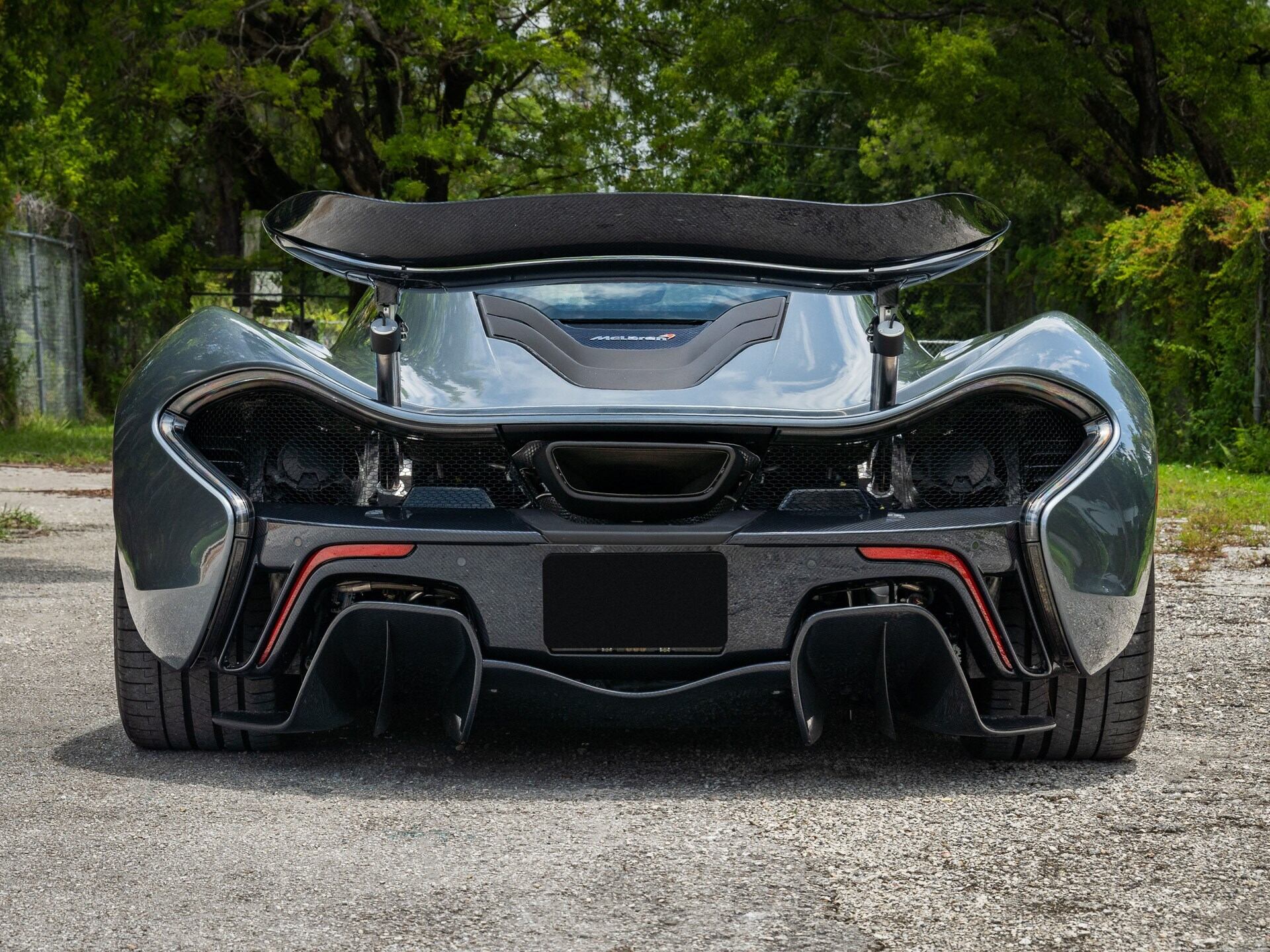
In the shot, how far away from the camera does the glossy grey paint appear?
3.08 meters

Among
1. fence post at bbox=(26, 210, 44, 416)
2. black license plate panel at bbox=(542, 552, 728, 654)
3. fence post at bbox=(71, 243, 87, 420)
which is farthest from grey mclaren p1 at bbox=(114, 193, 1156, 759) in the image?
fence post at bbox=(71, 243, 87, 420)

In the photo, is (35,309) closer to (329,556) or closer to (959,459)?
(329,556)

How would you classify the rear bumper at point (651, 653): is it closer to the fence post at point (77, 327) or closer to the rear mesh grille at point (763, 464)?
the rear mesh grille at point (763, 464)

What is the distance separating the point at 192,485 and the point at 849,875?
1535mm

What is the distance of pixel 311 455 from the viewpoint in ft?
10.7

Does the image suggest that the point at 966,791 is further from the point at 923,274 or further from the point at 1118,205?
the point at 1118,205

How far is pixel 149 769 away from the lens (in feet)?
10.7

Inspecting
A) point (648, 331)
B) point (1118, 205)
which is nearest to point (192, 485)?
point (648, 331)

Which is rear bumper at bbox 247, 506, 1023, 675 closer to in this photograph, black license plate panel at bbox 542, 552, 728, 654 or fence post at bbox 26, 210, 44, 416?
black license plate panel at bbox 542, 552, 728, 654

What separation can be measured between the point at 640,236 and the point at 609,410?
2.18ft

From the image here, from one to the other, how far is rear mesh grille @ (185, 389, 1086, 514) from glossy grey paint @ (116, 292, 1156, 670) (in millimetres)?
78

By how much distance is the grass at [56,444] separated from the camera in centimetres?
1458

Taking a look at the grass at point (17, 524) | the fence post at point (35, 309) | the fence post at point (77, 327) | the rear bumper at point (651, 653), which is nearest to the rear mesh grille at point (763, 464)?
the rear bumper at point (651, 653)

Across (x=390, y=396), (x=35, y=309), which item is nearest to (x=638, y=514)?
(x=390, y=396)
